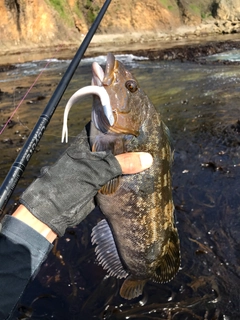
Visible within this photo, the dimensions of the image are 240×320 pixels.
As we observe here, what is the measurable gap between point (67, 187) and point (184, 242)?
2.98 m

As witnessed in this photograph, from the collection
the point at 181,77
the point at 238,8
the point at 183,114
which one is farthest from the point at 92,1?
the point at 183,114

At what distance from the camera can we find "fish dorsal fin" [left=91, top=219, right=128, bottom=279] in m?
3.39

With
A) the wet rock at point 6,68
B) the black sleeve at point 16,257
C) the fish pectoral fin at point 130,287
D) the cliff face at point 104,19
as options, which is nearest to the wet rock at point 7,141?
the fish pectoral fin at point 130,287

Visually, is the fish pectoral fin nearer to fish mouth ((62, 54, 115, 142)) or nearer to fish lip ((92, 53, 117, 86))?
fish mouth ((62, 54, 115, 142))

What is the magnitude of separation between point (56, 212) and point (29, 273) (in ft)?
1.46

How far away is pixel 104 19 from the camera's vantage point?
146 ft

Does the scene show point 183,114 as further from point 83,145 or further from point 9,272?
point 9,272

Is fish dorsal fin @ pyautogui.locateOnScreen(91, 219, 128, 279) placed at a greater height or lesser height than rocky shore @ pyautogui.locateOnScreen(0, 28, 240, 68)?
greater

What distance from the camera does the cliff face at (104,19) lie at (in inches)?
1455

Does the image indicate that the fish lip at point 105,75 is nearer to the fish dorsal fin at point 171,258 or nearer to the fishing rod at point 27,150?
the fishing rod at point 27,150

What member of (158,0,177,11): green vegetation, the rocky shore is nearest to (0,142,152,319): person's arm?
the rocky shore

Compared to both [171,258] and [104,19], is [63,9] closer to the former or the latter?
[104,19]

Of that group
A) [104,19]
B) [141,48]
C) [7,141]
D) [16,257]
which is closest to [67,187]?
[16,257]

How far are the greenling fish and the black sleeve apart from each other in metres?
0.95
